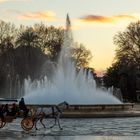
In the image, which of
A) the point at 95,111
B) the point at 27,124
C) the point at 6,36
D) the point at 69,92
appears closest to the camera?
the point at 27,124

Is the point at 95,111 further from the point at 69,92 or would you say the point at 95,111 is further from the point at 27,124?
the point at 27,124

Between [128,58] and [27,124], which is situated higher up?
[128,58]

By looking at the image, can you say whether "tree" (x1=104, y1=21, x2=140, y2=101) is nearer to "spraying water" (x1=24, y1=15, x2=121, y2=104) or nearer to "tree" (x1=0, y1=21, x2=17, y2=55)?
"tree" (x1=0, y1=21, x2=17, y2=55)

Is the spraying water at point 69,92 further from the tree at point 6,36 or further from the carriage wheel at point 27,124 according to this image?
the tree at point 6,36

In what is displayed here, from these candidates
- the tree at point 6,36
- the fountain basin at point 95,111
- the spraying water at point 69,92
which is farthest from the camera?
the tree at point 6,36

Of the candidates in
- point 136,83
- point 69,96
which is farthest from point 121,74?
point 69,96

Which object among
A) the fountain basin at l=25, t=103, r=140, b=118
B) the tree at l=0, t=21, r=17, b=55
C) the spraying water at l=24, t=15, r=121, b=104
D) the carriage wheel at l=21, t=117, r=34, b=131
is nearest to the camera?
the carriage wheel at l=21, t=117, r=34, b=131

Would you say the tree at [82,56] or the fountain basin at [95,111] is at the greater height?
the tree at [82,56]

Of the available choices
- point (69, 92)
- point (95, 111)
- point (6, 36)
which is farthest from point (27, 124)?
point (6, 36)

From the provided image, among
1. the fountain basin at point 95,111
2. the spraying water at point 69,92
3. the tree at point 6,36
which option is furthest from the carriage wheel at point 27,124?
the tree at point 6,36

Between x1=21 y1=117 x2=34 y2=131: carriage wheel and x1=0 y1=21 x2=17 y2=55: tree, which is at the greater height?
x1=0 y1=21 x2=17 y2=55: tree

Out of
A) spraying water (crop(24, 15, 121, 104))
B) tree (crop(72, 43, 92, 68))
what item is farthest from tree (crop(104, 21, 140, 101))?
spraying water (crop(24, 15, 121, 104))

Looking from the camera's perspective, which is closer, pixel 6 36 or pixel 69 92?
pixel 69 92

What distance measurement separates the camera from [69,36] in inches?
2450
